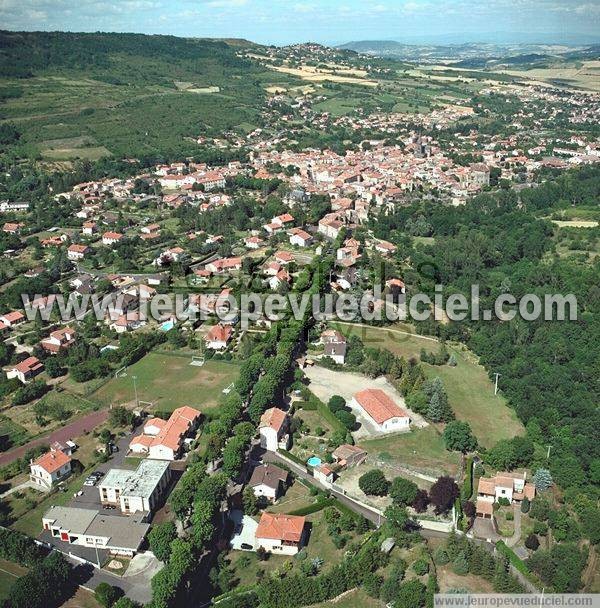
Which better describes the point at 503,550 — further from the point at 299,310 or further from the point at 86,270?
the point at 86,270

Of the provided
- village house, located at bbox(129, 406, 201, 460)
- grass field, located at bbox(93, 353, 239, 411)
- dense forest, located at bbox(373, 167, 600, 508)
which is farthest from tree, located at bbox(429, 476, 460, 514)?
grass field, located at bbox(93, 353, 239, 411)

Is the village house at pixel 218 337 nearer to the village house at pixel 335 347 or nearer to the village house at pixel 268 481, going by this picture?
the village house at pixel 335 347

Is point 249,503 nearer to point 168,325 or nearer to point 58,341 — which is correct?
point 168,325

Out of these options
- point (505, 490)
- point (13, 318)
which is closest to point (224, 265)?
point (13, 318)

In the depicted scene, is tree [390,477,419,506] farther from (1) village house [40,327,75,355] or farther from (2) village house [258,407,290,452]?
(1) village house [40,327,75,355]

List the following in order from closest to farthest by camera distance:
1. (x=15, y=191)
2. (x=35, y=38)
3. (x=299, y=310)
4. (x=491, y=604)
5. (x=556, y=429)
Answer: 1. (x=491, y=604)
2. (x=556, y=429)
3. (x=299, y=310)
4. (x=15, y=191)
5. (x=35, y=38)

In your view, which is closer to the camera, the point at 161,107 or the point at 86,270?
the point at 86,270

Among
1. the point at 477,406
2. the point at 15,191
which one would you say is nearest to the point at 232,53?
the point at 15,191
